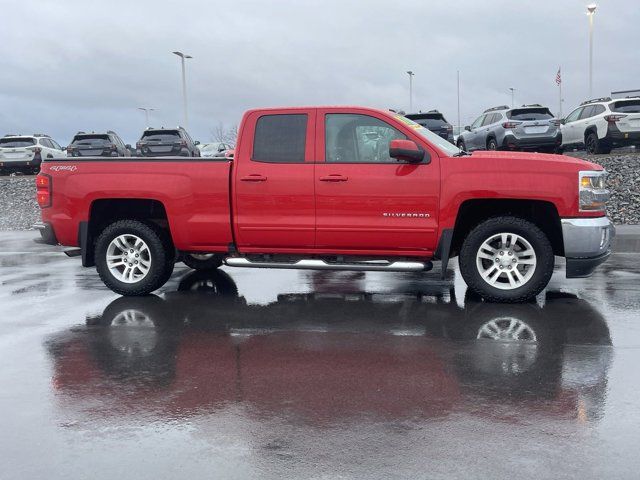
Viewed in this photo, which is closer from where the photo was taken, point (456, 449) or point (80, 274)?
point (456, 449)

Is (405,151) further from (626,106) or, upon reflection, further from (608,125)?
(626,106)

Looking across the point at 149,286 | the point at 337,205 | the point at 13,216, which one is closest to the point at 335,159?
the point at 337,205

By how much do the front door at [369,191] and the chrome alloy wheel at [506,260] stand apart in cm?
57

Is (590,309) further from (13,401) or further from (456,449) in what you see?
(13,401)

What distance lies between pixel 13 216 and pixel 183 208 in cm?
1470

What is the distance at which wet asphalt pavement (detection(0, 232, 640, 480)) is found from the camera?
11.5 feet

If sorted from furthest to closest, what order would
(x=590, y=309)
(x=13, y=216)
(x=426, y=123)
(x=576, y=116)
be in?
(x=426, y=123) → (x=576, y=116) → (x=13, y=216) → (x=590, y=309)

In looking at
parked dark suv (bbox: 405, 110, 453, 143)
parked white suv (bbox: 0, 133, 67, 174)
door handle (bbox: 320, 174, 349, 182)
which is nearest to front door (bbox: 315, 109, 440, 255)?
door handle (bbox: 320, 174, 349, 182)

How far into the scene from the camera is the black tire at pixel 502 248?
6.96 m

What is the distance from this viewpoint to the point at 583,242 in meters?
6.87

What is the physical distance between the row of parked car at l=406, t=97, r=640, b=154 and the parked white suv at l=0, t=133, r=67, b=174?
16.9 meters

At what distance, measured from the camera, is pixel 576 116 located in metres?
22.7

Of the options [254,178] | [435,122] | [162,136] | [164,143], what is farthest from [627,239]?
[162,136]

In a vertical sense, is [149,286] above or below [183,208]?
below
